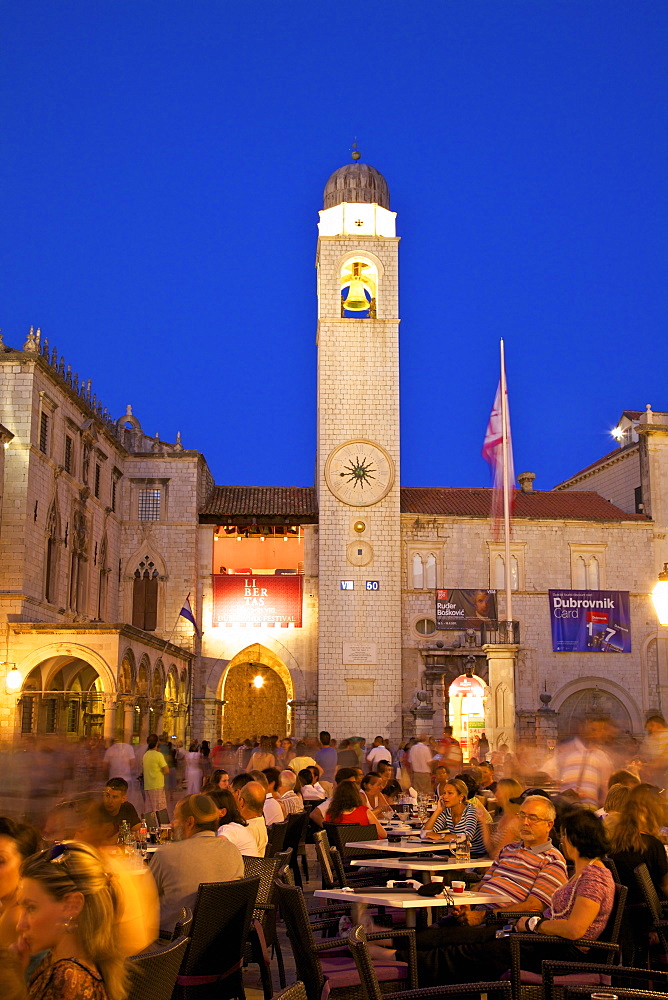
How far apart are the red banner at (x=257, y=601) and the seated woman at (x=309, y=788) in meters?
18.1

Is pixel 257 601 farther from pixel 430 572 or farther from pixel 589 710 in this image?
pixel 589 710

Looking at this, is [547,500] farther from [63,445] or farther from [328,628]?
[63,445]

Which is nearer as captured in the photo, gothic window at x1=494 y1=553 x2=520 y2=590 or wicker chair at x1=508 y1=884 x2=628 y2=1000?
wicker chair at x1=508 y1=884 x2=628 y2=1000

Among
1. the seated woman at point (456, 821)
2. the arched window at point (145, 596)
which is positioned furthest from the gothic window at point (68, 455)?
the seated woman at point (456, 821)

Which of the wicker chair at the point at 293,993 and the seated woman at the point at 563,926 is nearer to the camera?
the wicker chair at the point at 293,993

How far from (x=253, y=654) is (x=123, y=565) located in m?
5.02

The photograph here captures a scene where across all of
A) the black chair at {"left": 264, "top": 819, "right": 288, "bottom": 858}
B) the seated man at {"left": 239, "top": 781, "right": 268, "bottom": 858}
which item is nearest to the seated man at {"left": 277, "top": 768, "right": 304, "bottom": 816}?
the black chair at {"left": 264, "top": 819, "right": 288, "bottom": 858}

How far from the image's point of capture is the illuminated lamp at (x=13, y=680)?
23.1 m

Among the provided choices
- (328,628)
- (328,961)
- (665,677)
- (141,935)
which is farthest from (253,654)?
(141,935)

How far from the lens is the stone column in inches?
794

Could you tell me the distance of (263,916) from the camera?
7082mm

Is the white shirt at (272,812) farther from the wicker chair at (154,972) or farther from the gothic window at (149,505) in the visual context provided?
the gothic window at (149,505)

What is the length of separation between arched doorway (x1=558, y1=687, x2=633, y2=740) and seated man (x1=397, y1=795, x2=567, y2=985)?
92.4ft

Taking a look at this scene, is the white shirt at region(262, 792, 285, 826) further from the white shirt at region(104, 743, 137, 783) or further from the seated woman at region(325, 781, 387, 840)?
the white shirt at region(104, 743, 137, 783)
